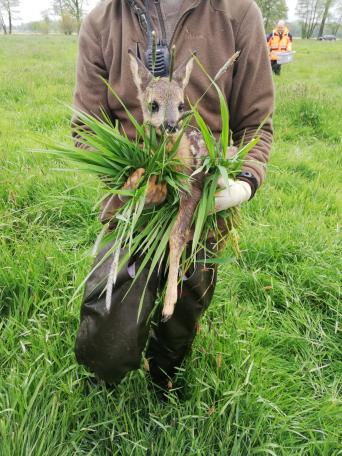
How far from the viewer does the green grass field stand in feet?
5.84

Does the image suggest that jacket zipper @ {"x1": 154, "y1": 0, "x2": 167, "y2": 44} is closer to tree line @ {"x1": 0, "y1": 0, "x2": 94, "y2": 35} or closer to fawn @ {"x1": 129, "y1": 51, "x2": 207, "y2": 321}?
fawn @ {"x1": 129, "y1": 51, "x2": 207, "y2": 321}

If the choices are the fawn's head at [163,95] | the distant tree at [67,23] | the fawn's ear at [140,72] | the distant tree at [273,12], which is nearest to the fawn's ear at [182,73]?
the fawn's head at [163,95]

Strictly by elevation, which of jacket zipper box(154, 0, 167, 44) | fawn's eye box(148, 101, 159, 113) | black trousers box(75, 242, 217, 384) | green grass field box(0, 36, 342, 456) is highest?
jacket zipper box(154, 0, 167, 44)

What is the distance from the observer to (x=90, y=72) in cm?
184

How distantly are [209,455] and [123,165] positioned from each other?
134 centimetres

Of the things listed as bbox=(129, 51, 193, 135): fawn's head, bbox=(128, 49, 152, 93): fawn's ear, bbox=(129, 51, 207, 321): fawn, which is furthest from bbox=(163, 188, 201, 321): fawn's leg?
bbox=(128, 49, 152, 93): fawn's ear

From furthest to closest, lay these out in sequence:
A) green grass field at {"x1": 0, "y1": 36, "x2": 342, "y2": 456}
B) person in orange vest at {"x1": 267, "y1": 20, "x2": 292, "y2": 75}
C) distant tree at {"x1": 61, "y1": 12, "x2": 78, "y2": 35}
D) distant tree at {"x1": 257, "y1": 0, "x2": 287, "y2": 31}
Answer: distant tree at {"x1": 61, "y1": 12, "x2": 78, "y2": 35}, distant tree at {"x1": 257, "y1": 0, "x2": 287, "y2": 31}, person in orange vest at {"x1": 267, "y1": 20, "x2": 292, "y2": 75}, green grass field at {"x1": 0, "y1": 36, "x2": 342, "y2": 456}

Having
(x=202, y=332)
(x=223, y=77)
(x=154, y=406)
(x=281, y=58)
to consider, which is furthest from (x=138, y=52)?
(x=281, y=58)

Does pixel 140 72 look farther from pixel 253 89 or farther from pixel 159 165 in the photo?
pixel 253 89

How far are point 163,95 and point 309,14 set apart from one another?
69.0 meters

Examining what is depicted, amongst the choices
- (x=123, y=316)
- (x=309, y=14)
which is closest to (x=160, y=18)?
(x=123, y=316)

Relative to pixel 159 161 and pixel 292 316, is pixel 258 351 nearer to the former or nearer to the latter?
pixel 292 316

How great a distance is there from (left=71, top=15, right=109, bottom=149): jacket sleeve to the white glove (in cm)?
77

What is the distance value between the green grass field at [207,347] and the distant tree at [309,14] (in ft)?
198
